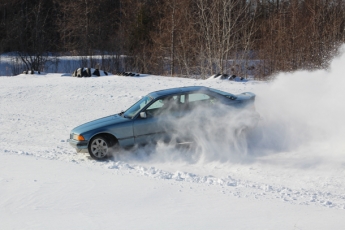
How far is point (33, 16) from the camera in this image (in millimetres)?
45281

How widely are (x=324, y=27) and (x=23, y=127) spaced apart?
816 inches

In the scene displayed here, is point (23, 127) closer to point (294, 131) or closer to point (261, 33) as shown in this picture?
point (294, 131)

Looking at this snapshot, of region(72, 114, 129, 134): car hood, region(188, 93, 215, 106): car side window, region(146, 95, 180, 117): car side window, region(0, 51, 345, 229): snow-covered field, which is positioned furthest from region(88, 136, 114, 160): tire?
region(188, 93, 215, 106): car side window

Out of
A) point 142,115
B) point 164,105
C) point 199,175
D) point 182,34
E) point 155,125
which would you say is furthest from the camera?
A: point 182,34

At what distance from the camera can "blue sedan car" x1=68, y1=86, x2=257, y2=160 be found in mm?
9367

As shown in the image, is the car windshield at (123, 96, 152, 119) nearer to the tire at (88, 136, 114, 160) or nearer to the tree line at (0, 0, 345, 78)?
the tire at (88, 136, 114, 160)

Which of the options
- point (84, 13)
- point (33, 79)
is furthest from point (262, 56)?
point (84, 13)

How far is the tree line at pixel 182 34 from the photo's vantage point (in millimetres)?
27234

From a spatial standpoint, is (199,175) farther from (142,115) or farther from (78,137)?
(78,137)

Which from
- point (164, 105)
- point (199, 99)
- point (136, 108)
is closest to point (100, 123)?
point (136, 108)

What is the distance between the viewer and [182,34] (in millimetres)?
32625

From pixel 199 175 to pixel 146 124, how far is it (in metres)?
1.91

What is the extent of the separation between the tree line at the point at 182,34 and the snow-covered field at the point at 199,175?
1333 centimetres

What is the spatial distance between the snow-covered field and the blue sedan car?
0.28 metres
